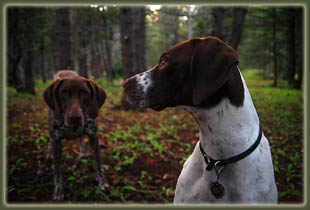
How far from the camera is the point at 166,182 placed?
3.84m

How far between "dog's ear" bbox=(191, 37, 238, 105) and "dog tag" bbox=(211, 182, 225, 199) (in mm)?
792

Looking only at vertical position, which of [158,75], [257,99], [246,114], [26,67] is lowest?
[257,99]

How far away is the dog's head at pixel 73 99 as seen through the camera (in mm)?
3152

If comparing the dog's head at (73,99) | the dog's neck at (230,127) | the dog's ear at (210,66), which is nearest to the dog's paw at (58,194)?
the dog's head at (73,99)

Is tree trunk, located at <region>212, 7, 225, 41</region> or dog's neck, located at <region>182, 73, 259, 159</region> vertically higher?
tree trunk, located at <region>212, 7, 225, 41</region>

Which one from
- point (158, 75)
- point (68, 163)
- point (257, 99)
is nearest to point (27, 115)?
point (68, 163)

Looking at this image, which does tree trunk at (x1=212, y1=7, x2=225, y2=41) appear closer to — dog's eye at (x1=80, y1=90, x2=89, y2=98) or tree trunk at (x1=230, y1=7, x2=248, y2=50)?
tree trunk at (x1=230, y1=7, x2=248, y2=50)

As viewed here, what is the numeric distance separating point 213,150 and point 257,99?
28.3 feet

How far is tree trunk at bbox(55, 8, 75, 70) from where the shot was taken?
6864 millimetres

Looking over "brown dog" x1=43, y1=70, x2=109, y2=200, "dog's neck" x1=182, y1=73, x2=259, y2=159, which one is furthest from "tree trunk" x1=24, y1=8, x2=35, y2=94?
"dog's neck" x1=182, y1=73, x2=259, y2=159

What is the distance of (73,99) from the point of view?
3227 millimetres

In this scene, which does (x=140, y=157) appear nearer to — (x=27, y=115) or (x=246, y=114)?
(x=246, y=114)

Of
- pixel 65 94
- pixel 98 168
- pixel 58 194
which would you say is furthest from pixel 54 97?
pixel 58 194

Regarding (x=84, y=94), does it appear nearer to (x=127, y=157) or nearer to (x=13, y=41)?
(x=127, y=157)
